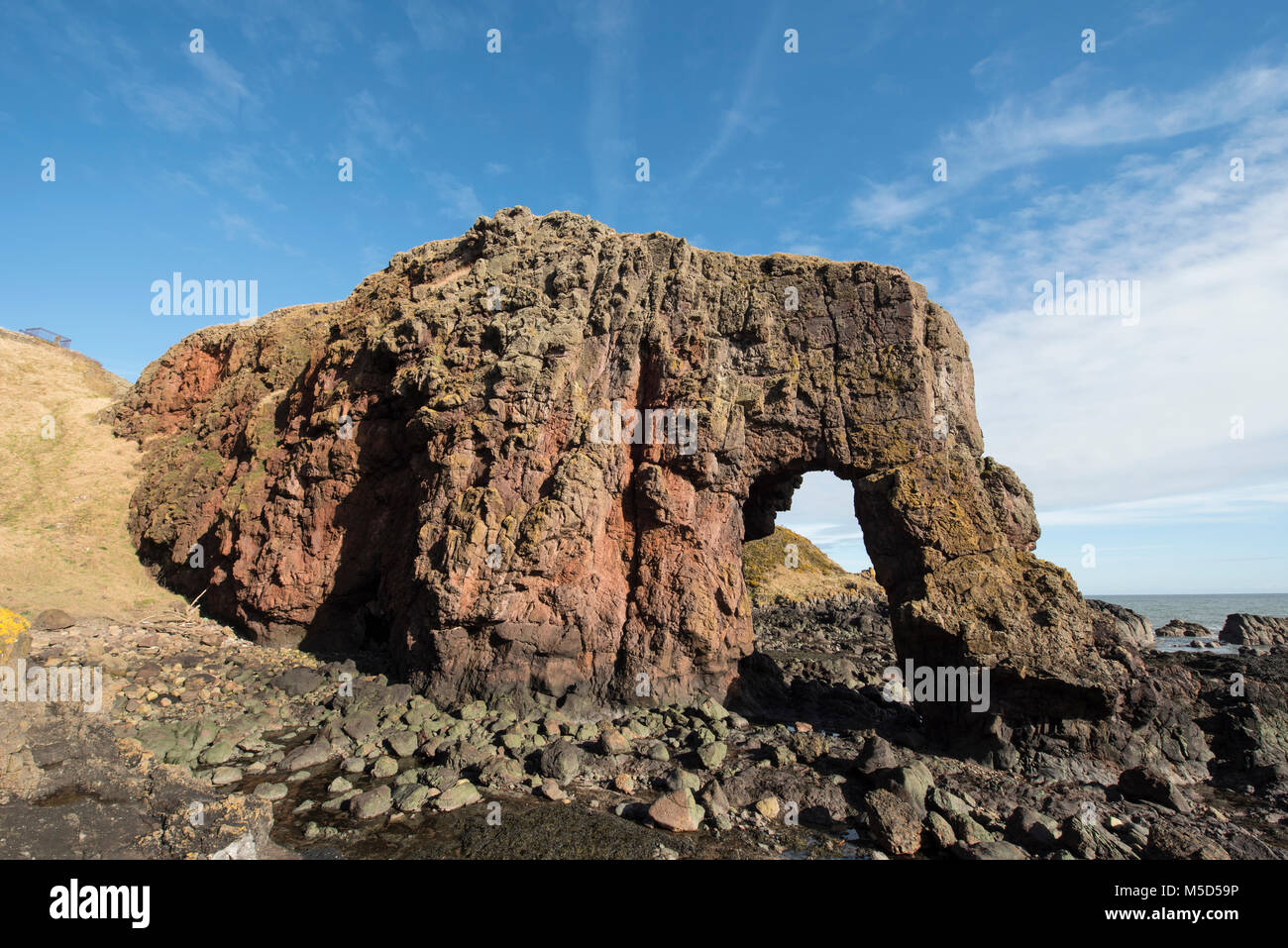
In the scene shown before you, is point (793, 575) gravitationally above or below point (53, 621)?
below

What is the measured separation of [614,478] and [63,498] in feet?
86.6

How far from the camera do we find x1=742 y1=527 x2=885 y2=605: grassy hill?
51309 millimetres

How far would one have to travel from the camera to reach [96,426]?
108ft

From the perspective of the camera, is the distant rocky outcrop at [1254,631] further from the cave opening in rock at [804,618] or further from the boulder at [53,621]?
the boulder at [53,621]

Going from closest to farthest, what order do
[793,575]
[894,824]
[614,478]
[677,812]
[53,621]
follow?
[894,824] < [677,812] < [614,478] < [53,621] < [793,575]

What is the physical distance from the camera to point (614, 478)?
20500 mm

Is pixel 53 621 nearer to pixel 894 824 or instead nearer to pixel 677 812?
pixel 677 812

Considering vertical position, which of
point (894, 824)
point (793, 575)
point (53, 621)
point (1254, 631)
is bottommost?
point (1254, 631)

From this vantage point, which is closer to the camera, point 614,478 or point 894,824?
point 894,824

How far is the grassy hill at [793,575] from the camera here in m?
51.3

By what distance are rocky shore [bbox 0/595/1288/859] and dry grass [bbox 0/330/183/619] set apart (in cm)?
321

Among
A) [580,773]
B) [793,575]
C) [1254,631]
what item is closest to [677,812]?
[580,773]

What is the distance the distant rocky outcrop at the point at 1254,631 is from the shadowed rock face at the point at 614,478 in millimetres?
44789
